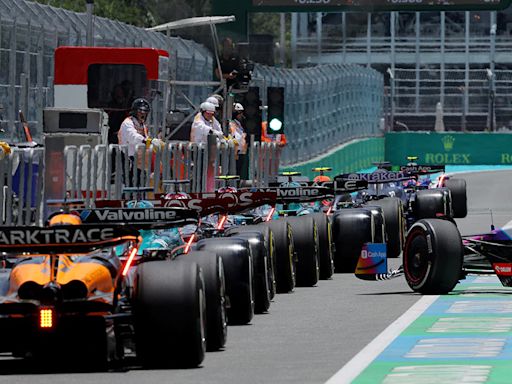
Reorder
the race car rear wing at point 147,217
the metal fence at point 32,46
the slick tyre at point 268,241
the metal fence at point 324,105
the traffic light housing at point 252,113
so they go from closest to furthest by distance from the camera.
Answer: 1. the race car rear wing at point 147,217
2. the slick tyre at point 268,241
3. the metal fence at point 32,46
4. the traffic light housing at point 252,113
5. the metal fence at point 324,105

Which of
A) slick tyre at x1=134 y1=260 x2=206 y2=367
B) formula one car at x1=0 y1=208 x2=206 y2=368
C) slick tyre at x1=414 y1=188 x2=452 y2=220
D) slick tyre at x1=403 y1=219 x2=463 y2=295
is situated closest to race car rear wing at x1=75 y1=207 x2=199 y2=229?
formula one car at x1=0 y1=208 x2=206 y2=368

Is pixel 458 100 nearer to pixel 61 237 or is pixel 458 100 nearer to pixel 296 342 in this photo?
pixel 296 342

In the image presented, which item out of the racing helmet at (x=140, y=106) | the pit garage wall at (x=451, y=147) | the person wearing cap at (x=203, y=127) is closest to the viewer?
the racing helmet at (x=140, y=106)

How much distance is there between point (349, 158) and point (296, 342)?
1622 inches

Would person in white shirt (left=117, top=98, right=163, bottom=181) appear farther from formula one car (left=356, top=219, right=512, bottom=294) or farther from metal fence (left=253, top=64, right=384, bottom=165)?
metal fence (left=253, top=64, right=384, bottom=165)

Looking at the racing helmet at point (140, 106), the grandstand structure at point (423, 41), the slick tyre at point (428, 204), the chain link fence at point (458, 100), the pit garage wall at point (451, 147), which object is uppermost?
the grandstand structure at point (423, 41)

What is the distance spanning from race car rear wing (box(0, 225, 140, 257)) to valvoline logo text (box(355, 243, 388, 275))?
5.78 m

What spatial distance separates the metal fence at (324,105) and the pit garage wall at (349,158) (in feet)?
0.78

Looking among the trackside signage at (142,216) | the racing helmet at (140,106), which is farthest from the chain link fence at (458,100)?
the trackside signage at (142,216)

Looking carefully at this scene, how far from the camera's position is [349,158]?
53.2m

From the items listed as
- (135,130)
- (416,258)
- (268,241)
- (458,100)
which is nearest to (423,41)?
(458,100)

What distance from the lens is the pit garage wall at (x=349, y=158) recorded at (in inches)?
1805

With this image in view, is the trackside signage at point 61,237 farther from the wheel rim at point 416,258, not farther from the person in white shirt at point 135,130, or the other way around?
the person in white shirt at point 135,130

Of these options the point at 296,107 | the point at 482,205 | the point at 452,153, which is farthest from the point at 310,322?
the point at 452,153
